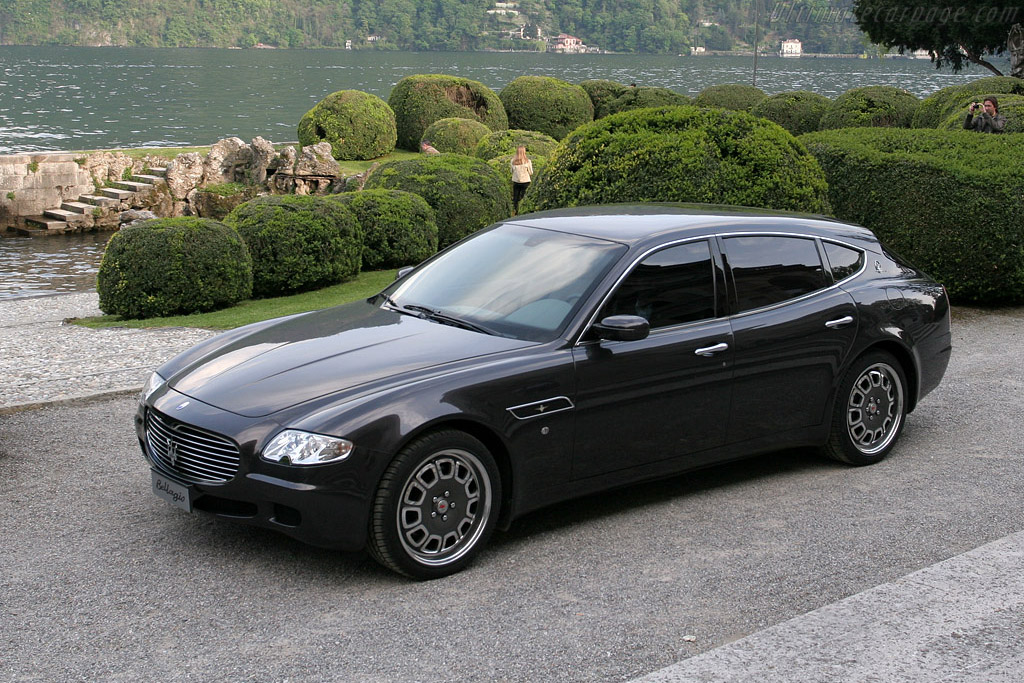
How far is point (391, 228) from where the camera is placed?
53.9 feet

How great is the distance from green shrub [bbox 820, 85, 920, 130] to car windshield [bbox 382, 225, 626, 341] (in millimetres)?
24400

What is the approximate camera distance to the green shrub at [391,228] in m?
16.4

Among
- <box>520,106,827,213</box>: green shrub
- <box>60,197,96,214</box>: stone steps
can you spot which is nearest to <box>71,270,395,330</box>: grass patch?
<box>520,106,827,213</box>: green shrub

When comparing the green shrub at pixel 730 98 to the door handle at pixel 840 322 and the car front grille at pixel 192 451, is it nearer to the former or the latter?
the door handle at pixel 840 322

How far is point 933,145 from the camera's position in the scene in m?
13.4

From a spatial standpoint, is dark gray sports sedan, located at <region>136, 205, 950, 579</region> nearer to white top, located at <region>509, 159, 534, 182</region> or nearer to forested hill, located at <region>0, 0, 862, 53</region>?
white top, located at <region>509, 159, 534, 182</region>

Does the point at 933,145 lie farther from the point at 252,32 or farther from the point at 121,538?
the point at 252,32

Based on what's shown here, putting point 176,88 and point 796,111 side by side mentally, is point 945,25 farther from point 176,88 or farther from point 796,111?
point 176,88

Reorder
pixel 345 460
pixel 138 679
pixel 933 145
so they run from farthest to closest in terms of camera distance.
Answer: pixel 933 145 → pixel 345 460 → pixel 138 679

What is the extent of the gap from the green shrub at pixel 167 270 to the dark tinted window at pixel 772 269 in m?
8.77

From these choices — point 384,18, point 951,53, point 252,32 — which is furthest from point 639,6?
point 951,53

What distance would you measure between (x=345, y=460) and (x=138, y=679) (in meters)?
1.18

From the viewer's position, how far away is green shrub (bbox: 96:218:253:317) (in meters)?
13.1

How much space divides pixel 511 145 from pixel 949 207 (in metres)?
12.3
